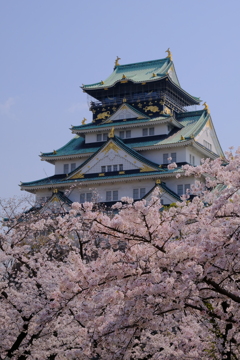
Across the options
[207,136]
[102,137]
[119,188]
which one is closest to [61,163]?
[102,137]

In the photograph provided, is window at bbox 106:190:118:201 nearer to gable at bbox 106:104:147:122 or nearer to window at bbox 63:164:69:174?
window at bbox 63:164:69:174

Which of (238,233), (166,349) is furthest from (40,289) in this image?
(238,233)

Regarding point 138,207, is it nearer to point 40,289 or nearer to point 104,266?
point 104,266

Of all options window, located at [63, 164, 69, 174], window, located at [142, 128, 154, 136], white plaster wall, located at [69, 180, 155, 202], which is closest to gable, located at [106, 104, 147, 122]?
window, located at [142, 128, 154, 136]

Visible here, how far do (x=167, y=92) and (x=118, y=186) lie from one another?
11383 millimetres

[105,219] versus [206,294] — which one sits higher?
[105,219]

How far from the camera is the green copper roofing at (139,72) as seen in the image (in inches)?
2232

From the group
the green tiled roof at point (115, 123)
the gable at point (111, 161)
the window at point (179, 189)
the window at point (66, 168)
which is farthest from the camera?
the window at point (66, 168)

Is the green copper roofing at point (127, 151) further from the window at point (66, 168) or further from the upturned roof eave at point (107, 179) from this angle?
the window at point (66, 168)

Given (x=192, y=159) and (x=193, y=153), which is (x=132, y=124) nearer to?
(x=193, y=153)

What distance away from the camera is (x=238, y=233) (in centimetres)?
1140

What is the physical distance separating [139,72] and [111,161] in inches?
474

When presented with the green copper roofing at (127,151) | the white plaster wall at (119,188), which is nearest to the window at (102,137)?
the green copper roofing at (127,151)

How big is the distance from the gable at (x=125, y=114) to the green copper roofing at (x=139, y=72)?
2.85 metres
